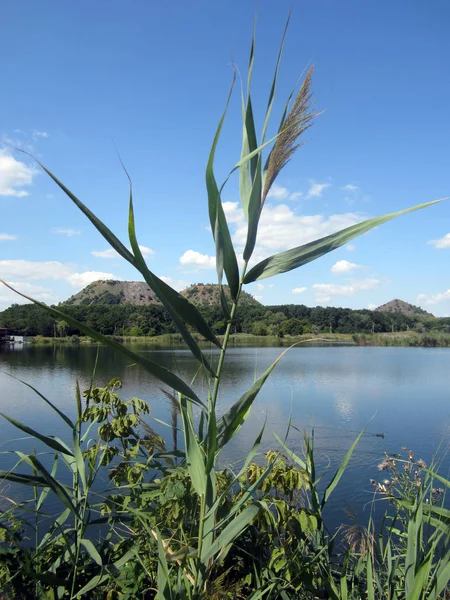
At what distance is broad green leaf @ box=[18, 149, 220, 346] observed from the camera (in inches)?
39.0

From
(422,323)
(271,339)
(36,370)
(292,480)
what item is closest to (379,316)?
(422,323)

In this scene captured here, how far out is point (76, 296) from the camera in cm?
Result: 13888

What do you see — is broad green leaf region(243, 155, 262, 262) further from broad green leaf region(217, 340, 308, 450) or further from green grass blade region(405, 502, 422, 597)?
green grass blade region(405, 502, 422, 597)

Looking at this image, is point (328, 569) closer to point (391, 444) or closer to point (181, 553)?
point (181, 553)

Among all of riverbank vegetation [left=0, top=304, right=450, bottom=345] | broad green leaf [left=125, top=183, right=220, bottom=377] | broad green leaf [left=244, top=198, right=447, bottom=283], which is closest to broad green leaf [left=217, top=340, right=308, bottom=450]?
broad green leaf [left=125, top=183, right=220, bottom=377]

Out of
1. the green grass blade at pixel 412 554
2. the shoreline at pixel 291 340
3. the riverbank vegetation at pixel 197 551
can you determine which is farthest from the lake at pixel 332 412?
the shoreline at pixel 291 340

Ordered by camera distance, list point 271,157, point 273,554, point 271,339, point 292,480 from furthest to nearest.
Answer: point 271,339
point 292,480
point 273,554
point 271,157

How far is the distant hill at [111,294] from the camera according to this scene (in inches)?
5300

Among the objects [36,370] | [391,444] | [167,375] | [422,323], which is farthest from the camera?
[422,323]

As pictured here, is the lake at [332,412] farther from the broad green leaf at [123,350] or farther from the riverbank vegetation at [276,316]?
the riverbank vegetation at [276,316]

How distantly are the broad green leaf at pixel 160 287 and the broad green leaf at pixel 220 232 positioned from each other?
0.14 metres

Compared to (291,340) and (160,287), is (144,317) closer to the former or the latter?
(291,340)

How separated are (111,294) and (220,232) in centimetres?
14166

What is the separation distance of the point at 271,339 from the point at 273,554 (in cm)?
5243
